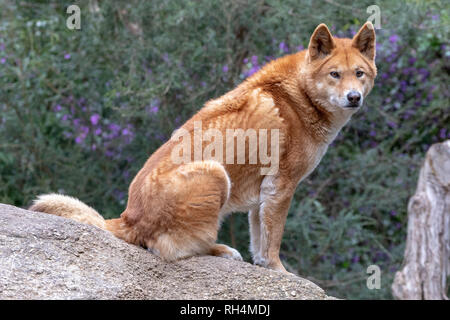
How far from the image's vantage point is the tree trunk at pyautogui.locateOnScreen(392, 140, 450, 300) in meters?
6.63

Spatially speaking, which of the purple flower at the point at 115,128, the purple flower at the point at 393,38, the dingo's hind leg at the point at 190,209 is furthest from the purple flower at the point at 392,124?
the dingo's hind leg at the point at 190,209

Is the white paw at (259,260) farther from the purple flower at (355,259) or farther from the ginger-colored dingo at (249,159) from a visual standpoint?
the purple flower at (355,259)

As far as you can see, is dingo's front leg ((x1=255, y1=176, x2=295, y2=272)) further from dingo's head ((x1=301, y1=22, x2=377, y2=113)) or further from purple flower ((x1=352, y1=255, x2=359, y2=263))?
purple flower ((x1=352, y1=255, x2=359, y2=263))

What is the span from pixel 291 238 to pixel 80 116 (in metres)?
3.10

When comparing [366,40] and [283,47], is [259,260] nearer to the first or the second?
[366,40]

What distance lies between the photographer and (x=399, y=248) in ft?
27.5

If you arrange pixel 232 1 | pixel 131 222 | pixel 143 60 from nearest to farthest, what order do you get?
1. pixel 131 222
2. pixel 232 1
3. pixel 143 60

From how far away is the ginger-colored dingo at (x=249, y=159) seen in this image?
4355mm

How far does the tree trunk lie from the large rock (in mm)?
2925

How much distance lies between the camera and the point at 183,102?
7.71 metres

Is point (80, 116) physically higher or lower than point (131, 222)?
higher

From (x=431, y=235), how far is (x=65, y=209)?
3900 millimetres

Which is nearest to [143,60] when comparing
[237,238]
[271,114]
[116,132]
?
[116,132]

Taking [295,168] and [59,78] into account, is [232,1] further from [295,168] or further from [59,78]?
[295,168]
